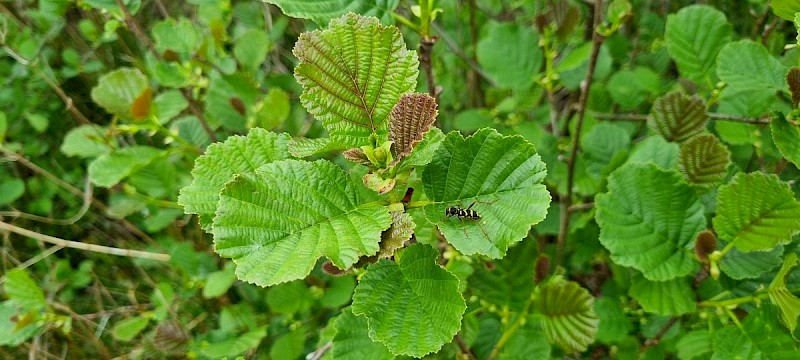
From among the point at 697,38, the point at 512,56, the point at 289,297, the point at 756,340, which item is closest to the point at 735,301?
the point at 756,340

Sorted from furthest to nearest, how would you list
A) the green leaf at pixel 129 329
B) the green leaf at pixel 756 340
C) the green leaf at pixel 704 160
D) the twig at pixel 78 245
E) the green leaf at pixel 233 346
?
1. the twig at pixel 78 245
2. the green leaf at pixel 129 329
3. the green leaf at pixel 233 346
4. the green leaf at pixel 704 160
5. the green leaf at pixel 756 340

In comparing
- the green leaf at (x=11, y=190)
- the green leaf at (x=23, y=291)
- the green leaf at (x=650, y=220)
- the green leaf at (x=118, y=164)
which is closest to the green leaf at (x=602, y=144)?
the green leaf at (x=650, y=220)

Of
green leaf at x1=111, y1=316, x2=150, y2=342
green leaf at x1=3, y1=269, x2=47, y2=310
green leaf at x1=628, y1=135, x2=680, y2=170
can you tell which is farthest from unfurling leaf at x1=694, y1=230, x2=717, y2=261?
green leaf at x1=3, y1=269, x2=47, y2=310

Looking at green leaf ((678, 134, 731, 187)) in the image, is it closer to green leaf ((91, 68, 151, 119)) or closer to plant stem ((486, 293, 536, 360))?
plant stem ((486, 293, 536, 360))

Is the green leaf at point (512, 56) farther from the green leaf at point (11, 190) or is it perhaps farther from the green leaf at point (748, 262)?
the green leaf at point (11, 190)

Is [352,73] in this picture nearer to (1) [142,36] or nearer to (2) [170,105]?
(1) [142,36]

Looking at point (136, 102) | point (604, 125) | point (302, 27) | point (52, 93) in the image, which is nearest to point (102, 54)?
point (52, 93)

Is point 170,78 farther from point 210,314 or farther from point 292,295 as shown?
point 210,314

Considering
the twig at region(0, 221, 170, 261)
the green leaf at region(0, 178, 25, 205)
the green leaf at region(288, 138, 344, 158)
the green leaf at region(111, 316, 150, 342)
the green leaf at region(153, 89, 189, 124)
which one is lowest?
the green leaf at region(111, 316, 150, 342)
